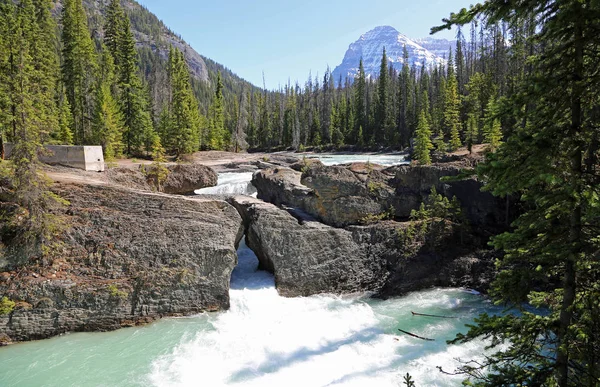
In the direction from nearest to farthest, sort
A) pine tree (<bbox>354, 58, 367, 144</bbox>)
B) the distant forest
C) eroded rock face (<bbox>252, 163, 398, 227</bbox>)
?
eroded rock face (<bbox>252, 163, 398, 227</bbox>) < the distant forest < pine tree (<bbox>354, 58, 367, 144</bbox>)

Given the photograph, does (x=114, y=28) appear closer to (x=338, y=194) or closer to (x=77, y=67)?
(x=77, y=67)

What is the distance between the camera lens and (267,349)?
12070 millimetres

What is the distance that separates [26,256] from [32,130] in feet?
15.2

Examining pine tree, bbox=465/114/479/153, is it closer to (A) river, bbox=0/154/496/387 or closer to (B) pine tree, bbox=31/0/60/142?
(A) river, bbox=0/154/496/387

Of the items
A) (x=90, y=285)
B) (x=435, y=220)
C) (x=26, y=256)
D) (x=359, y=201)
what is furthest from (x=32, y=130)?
(x=435, y=220)

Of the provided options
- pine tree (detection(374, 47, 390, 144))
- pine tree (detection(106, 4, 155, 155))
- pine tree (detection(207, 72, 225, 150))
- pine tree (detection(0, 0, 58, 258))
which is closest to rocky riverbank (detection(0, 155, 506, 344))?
pine tree (detection(0, 0, 58, 258))

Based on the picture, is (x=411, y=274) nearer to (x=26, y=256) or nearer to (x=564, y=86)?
(x=564, y=86)

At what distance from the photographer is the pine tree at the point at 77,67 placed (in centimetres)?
3544

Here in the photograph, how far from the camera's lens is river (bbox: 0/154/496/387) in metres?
10.6

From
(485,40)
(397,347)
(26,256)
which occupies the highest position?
(485,40)

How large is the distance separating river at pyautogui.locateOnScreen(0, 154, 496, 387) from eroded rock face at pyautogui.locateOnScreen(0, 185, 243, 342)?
60 centimetres

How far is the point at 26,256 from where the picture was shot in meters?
13.2

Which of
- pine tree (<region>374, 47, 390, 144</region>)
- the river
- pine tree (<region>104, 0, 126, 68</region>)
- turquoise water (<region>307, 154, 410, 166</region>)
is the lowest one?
the river

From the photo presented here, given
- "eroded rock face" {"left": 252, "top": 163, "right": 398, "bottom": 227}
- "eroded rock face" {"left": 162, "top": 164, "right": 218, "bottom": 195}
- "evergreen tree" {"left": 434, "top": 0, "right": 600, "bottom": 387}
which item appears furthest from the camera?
"eroded rock face" {"left": 162, "top": 164, "right": 218, "bottom": 195}
